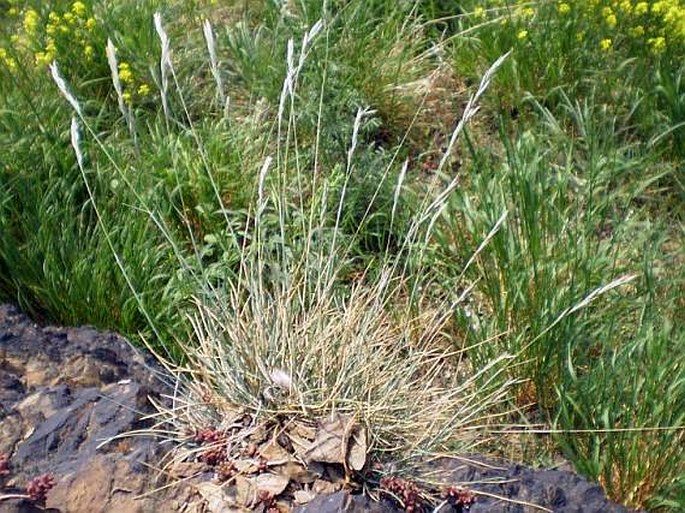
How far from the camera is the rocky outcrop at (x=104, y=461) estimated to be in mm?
2322

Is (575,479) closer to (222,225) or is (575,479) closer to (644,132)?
(222,225)

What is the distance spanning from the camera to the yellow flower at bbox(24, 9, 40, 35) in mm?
4387

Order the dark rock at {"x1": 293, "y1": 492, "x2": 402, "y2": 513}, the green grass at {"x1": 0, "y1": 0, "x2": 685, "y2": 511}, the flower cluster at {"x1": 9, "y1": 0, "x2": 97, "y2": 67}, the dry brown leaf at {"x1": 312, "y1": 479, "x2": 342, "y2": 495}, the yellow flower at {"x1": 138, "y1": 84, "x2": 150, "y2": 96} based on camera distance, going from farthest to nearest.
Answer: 1. the flower cluster at {"x1": 9, "y1": 0, "x2": 97, "y2": 67}
2. the yellow flower at {"x1": 138, "y1": 84, "x2": 150, "y2": 96}
3. the green grass at {"x1": 0, "y1": 0, "x2": 685, "y2": 511}
4. the dry brown leaf at {"x1": 312, "y1": 479, "x2": 342, "y2": 495}
5. the dark rock at {"x1": 293, "y1": 492, "x2": 402, "y2": 513}

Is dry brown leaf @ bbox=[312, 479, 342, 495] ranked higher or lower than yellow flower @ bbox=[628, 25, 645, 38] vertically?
higher

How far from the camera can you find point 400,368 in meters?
2.58

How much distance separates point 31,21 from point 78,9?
0.20 metres

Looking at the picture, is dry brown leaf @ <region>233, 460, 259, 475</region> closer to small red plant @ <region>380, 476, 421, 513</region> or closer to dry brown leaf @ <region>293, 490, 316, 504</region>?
dry brown leaf @ <region>293, 490, 316, 504</region>

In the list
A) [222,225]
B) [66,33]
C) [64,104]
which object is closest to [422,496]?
[222,225]

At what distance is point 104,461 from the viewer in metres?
2.36

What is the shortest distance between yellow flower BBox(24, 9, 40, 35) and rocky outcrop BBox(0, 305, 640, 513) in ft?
6.36

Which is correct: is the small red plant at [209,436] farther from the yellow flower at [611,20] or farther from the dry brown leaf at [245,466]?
the yellow flower at [611,20]

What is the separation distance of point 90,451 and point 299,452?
0.47 m

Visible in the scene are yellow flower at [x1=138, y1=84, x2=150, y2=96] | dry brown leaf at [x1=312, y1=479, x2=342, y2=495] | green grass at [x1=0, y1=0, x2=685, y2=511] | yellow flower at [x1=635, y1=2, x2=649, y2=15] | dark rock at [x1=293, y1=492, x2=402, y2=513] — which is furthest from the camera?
yellow flower at [x1=635, y1=2, x2=649, y2=15]

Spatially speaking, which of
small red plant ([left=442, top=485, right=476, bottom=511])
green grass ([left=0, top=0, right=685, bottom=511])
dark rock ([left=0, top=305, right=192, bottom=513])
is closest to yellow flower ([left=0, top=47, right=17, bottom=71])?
green grass ([left=0, top=0, right=685, bottom=511])
